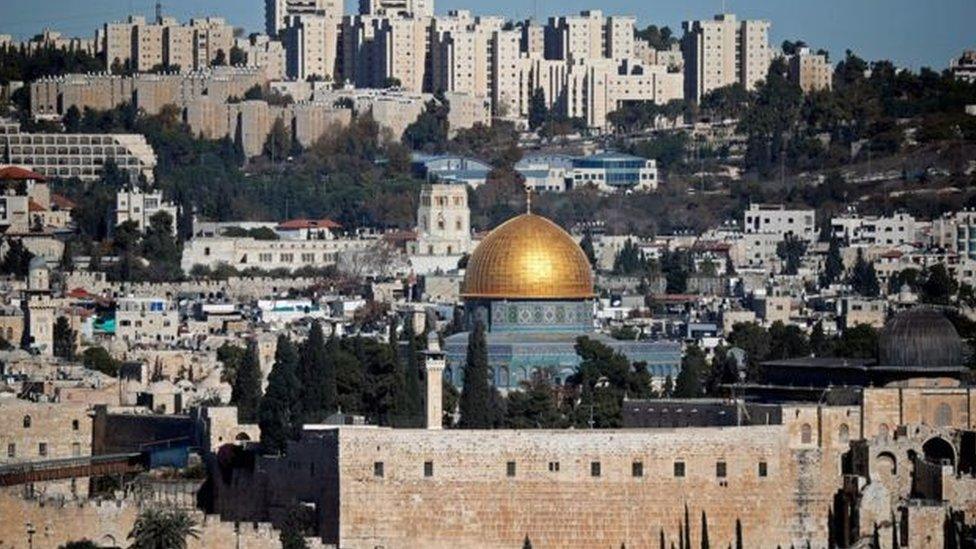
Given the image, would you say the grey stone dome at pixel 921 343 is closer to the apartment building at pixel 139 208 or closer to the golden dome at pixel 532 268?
the golden dome at pixel 532 268

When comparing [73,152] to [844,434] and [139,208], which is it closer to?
[139,208]

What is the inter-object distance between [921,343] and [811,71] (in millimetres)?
111708

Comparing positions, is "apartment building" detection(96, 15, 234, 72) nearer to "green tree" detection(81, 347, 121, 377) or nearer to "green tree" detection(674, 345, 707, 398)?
"green tree" detection(81, 347, 121, 377)

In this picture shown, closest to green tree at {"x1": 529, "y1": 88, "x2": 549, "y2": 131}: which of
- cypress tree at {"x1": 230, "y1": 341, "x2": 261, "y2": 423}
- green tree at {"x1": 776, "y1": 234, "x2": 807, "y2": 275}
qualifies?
green tree at {"x1": 776, "y1": 234, "x2": 807, "y2": 275}

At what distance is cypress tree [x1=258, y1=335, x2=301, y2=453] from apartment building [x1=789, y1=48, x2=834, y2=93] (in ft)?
329

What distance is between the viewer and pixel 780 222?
14075 centimetres

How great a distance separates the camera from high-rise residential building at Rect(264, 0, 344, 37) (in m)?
193

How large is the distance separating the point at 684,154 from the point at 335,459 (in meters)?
106

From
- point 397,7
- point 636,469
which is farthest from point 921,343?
point 397,7

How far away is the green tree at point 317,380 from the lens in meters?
69.9

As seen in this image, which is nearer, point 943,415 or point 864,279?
point 943,415

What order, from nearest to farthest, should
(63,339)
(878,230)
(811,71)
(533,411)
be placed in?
1. (533,411)
2. (63,339)
3. (878,230)
4. (811,71)

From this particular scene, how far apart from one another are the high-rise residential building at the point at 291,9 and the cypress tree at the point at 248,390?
114 metres

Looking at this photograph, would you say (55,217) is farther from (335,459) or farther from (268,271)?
(335,459)
